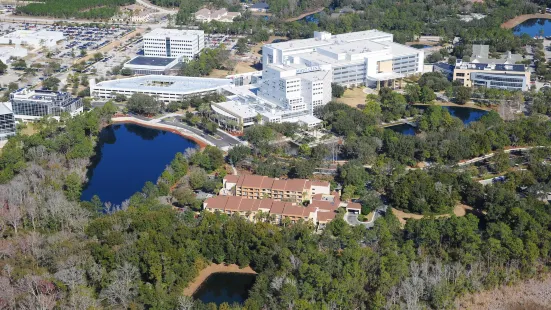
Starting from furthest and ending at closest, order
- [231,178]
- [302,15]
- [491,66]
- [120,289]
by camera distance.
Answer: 1. [302,15]
2. [491,66]
3. [231,178]
4. [120,289]

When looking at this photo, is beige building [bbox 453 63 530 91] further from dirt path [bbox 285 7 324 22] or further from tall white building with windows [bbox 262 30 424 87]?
dirt path [bbox 285 7 324 22]

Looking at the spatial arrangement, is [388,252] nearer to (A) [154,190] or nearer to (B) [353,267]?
(B) [353,267]

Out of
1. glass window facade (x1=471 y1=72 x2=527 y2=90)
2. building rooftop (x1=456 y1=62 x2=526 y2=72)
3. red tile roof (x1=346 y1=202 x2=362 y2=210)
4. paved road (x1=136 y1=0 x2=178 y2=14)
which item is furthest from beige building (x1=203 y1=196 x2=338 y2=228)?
paved road (x1=136 y1=0 x2=178 y2=14)

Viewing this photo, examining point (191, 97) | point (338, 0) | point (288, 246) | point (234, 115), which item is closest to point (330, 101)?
point (234, 115)

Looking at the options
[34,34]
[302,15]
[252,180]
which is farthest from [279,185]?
[302,15]

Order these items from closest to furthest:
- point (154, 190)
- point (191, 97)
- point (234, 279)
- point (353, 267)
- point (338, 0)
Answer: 1. point (353, 267)
2. point (234, 279)
3. point (154, 190)
4. point (191, 97)
5. point (338, 0)

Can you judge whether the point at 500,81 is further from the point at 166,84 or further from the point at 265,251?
the point at 265,251
